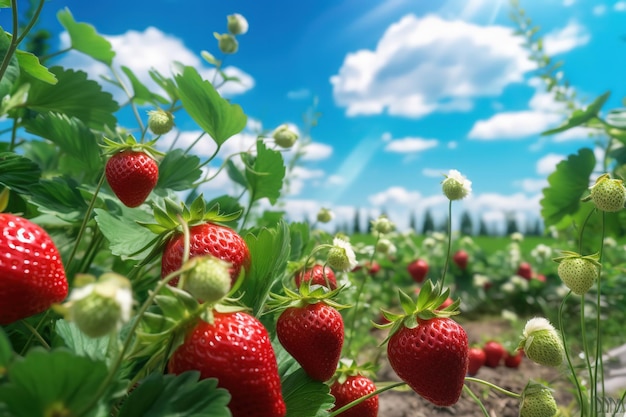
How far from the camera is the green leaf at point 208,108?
83cm

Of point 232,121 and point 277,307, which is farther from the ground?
point 232,121

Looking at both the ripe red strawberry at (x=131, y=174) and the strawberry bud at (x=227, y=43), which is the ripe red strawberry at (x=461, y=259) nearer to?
the strawberry bud at (x=227, y=43)

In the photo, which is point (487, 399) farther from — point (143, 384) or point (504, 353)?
point (143, 384)

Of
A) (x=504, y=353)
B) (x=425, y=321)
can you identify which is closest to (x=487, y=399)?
(x=504, y=353)

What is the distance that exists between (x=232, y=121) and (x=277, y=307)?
0.33 m

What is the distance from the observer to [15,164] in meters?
0.85

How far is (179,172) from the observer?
0.97 m

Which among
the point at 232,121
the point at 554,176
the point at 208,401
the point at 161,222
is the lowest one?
the point at 208,401

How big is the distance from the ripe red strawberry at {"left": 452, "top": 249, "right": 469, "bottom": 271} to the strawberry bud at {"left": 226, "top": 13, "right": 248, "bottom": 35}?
236 centimetres

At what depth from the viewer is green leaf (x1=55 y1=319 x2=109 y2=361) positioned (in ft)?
1.81

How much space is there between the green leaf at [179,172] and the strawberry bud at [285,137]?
179 millimetres

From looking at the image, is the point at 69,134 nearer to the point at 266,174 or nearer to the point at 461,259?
the point at 266,174

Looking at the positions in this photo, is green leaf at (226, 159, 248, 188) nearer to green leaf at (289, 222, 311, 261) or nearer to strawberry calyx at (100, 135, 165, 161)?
green leaf at (289, 222, 311, 261)

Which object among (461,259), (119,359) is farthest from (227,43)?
(461,259)
